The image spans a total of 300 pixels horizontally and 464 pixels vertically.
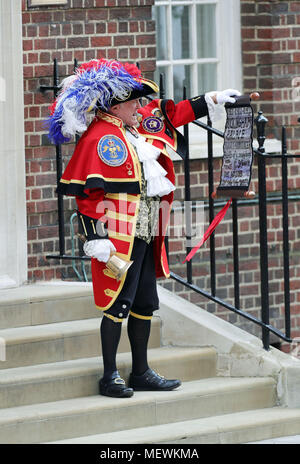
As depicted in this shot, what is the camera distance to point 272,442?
602cm

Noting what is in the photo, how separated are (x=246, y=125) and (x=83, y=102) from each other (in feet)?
3.13

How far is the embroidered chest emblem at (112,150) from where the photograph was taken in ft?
19.3

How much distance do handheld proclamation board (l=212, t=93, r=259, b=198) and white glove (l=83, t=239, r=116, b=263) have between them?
0.90 m

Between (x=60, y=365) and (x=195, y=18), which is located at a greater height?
(x=195, y=18)

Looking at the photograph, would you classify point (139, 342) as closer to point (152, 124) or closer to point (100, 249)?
point (100, 249)

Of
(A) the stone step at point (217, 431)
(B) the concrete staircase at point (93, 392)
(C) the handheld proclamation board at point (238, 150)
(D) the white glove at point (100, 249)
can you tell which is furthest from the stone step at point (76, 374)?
(C) the handheld proclamation board at point (238, 150)

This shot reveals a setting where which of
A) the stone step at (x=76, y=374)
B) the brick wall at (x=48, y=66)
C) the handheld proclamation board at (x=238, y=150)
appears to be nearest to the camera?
the stone step at (x=76, y=374)

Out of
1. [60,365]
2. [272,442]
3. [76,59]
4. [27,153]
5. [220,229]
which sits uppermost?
[76,59]

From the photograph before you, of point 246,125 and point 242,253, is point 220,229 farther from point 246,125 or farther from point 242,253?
point 246,125

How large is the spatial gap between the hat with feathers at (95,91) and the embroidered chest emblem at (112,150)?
151 millimetres

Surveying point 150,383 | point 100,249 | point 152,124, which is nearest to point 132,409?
point 150,383

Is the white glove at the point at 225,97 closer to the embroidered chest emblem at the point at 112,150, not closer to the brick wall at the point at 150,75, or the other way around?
the embroidered chest emblem at the point at 112,150

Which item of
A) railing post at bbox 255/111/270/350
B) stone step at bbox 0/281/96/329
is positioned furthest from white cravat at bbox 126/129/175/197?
stone step at bbox 0/281/96/329

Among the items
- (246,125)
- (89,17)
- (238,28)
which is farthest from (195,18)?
(246,125)
